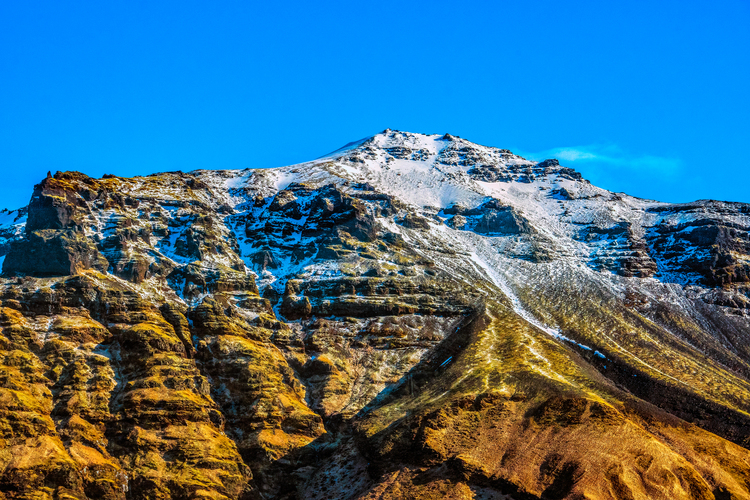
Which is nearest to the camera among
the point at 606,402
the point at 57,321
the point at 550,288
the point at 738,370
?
the point at 606,402

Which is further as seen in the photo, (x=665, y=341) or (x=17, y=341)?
(x=665, y=341)

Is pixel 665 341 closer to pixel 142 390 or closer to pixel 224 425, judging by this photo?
pixel 224 425

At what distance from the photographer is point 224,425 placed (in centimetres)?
11850

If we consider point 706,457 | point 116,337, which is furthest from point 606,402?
point 116,337

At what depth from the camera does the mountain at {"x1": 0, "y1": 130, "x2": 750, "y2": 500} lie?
9525 centimetres

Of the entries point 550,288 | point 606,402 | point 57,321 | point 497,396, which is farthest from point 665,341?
point 57,321

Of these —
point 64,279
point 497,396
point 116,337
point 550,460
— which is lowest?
point 550,460

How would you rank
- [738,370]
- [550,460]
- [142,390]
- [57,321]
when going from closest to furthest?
[550,460] < [142,390] < [57,321] < [738,370]

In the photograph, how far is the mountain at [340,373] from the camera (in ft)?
313

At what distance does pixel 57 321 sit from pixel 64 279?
55.7 feet

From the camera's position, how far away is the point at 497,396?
10894cm

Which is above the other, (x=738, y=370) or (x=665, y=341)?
(x=665, y=341)

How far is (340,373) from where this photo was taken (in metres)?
138

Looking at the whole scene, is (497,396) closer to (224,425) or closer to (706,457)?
(706,457)
